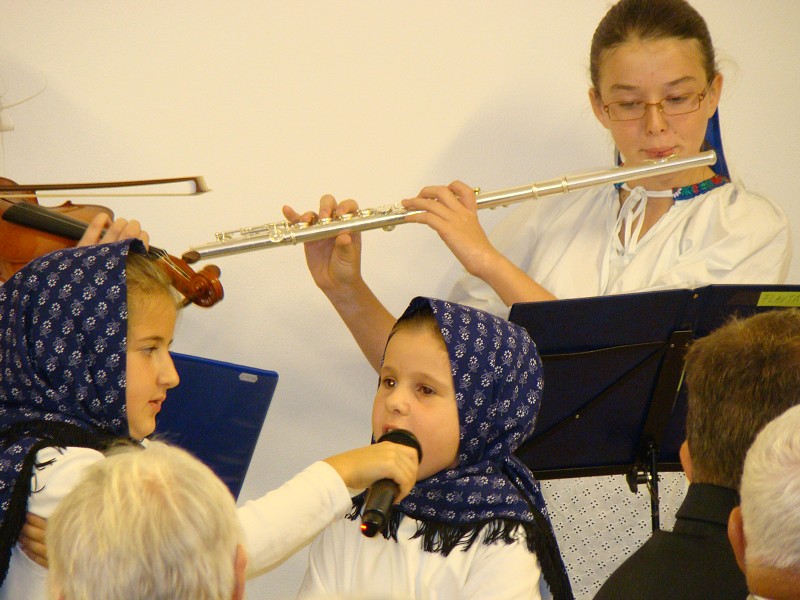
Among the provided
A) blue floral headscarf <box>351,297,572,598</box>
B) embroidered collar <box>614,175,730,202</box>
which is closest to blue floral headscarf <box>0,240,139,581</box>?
blue floral headscarf <box>351,297,572,598</box>

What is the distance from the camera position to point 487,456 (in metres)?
1.82

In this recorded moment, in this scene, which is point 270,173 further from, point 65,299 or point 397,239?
point 65,299

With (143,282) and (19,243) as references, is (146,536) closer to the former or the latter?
(143,282)

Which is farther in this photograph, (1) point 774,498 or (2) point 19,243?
(2) point 19,243

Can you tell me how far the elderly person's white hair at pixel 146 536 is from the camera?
987 millimetres

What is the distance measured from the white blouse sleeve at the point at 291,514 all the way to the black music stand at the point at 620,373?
0.56 m

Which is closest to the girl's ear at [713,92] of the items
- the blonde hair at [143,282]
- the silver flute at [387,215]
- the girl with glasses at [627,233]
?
the girl with glasses at [627,233]

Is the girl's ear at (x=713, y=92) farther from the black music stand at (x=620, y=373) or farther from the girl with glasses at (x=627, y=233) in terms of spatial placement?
the black music stand at (x=620, y=373)

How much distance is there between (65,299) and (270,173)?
1.38 m

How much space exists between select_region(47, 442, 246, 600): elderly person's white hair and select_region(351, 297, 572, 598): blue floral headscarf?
0.69 m

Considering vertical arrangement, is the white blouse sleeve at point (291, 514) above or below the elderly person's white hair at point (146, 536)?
below

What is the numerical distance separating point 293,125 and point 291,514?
1790 mm

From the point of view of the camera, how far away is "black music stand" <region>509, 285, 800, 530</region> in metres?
1.93

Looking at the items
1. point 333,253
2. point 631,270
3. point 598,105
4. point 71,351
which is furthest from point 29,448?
point 598,105
